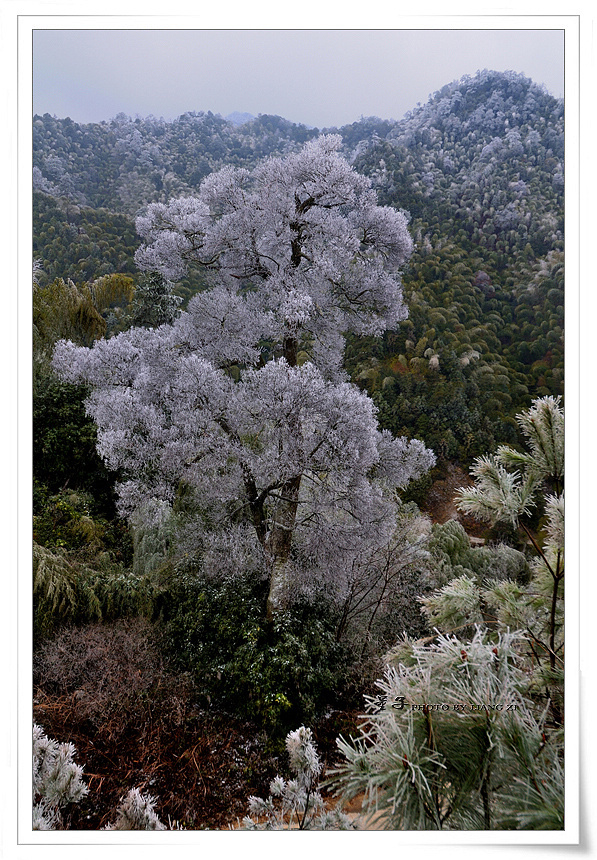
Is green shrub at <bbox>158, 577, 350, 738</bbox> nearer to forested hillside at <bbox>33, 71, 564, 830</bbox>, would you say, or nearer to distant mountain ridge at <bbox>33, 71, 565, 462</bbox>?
forested hillside at <bbox>33, 71, 564, 830</bbox>

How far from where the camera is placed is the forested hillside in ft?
7.65

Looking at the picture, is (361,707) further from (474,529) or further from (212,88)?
(212,88)

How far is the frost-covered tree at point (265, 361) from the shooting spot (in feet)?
7.78

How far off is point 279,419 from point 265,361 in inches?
13.7

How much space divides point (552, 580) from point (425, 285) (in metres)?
1.62

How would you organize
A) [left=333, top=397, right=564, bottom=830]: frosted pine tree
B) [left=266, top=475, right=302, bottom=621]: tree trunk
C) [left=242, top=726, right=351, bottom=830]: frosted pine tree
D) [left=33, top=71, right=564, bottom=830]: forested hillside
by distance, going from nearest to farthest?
[left=333, top=397, right=564, bottom=830]: frosted pine tree → [left=242, top=726, right=351, bottom=830]: frosted pine tree → [left=33, top=71, right=564, bottom=830]: forested hillside → [left=266, top=475, right=302, bottom=621]: tree trunk

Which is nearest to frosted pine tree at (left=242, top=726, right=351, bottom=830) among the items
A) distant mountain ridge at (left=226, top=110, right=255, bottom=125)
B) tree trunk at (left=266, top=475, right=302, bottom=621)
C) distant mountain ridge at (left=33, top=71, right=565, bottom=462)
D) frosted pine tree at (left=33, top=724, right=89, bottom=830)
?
tree trunk at (left=266, top=475, right=302, bottom=621)

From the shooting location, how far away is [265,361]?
2.47 m

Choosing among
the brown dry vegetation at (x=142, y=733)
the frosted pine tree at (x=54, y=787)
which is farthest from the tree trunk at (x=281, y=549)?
the frosted pine tree at (x=54, y=787)

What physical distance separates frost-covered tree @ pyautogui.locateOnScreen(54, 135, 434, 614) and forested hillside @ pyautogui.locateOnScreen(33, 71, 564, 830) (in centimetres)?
1

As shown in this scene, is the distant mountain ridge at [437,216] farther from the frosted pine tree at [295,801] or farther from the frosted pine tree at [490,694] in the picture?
the frosted pine tree at [295,801]

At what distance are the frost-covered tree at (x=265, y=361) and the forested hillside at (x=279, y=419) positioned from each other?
0.04 feet

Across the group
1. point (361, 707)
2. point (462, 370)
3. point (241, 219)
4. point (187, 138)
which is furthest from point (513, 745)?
point (187, 138)

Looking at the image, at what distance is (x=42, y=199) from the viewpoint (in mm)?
2398
